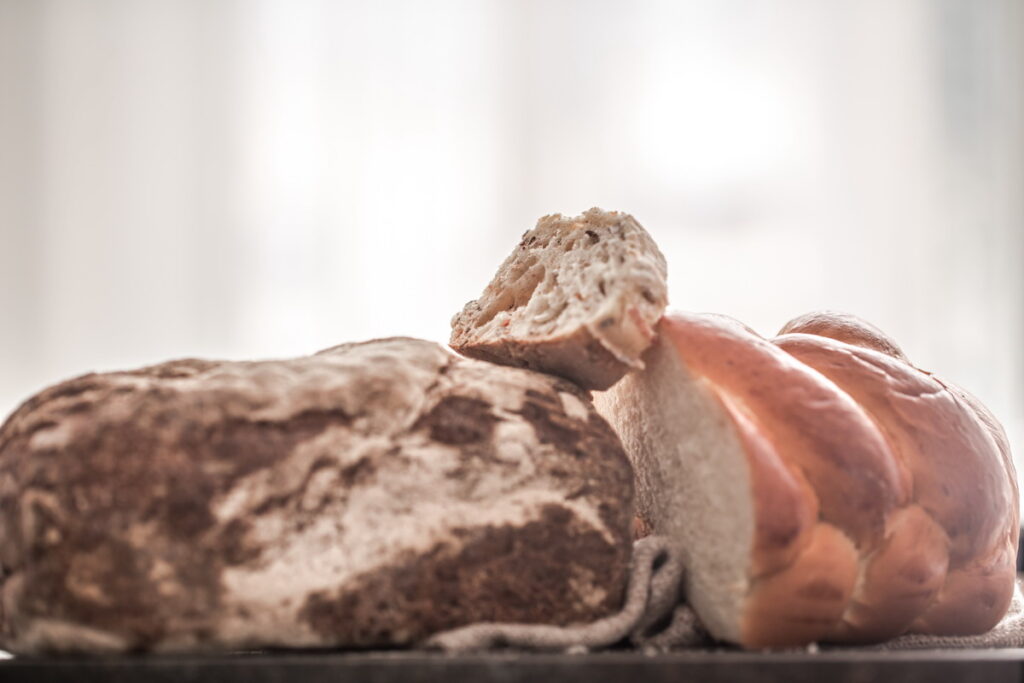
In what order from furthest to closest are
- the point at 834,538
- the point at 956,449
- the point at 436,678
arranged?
1. the point at 956,449
2. the point at 834,538
3. the point at 436,678

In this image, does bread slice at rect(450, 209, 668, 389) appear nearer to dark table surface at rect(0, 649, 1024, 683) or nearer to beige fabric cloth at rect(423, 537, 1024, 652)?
beige fabric cloth at rect(423, 537, 1024, 652)

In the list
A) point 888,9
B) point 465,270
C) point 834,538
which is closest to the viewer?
point 834,538

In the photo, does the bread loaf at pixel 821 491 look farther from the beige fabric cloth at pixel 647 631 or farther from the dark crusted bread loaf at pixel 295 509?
the dark crusted bread loaf at pixel 295 509

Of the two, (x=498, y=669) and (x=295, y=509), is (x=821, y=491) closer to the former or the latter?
(x=498, y=669)

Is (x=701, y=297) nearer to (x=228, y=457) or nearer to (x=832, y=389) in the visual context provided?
(x=832, y=389)

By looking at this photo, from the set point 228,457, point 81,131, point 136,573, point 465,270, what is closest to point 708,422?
point 228,457

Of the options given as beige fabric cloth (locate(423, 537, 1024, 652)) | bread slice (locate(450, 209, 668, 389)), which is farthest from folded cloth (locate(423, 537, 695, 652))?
bread slice (locate(450, 209, 668, 389))
